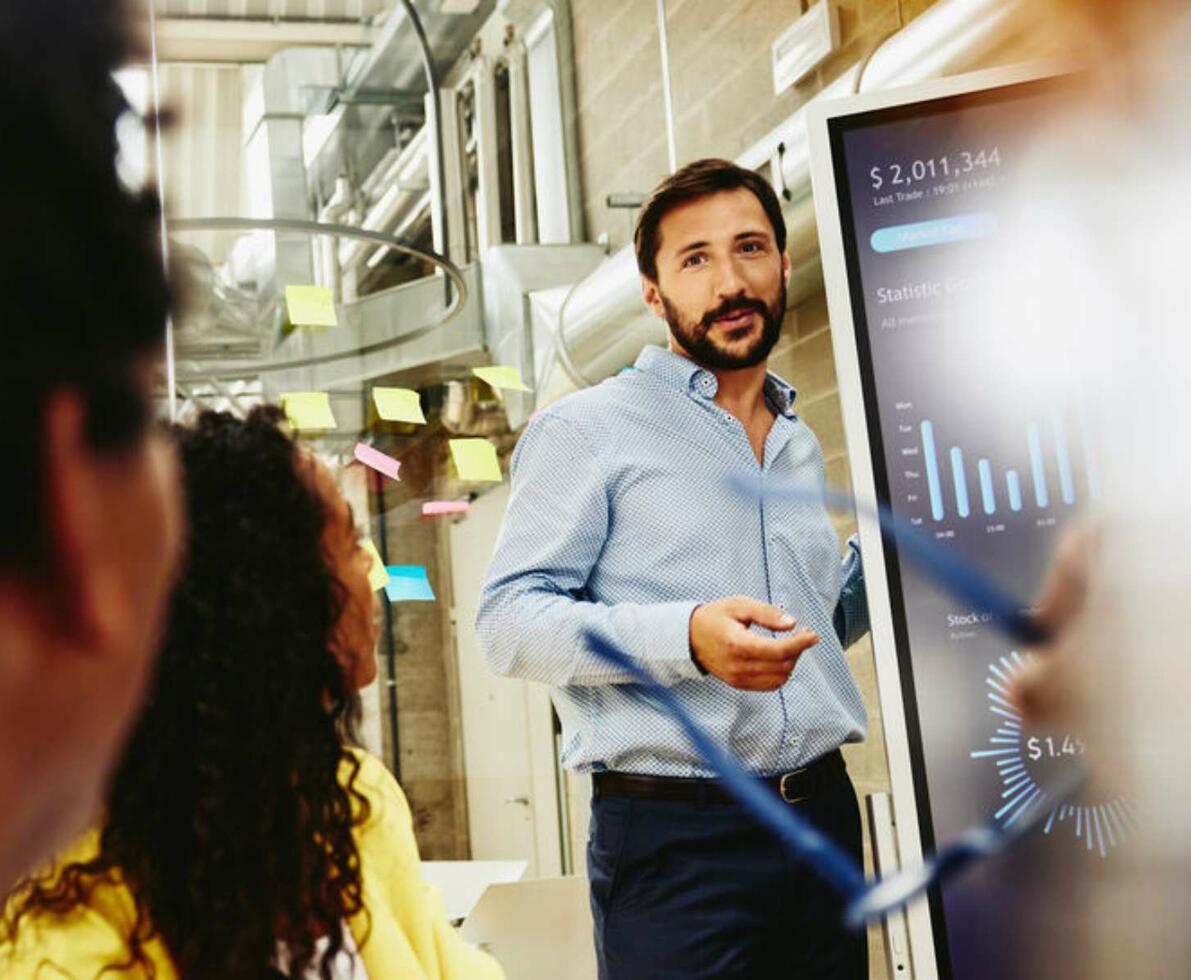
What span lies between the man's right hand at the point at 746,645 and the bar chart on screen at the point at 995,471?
193 millimetres

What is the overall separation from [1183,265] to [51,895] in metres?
0.81

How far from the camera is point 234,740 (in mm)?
740

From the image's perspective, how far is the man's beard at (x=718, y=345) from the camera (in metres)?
1.48

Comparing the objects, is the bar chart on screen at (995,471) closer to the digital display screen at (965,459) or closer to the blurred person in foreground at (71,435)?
the digital display screen at (965,459)

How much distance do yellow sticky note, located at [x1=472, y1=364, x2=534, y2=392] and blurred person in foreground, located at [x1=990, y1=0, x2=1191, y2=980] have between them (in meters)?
2.54

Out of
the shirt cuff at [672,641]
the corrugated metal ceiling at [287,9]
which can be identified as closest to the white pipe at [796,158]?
the shirt cuff at [672,641]

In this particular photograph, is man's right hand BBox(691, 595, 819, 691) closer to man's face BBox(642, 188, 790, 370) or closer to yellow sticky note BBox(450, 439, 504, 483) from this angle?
man's face BBox(642, 188, 790, 370)

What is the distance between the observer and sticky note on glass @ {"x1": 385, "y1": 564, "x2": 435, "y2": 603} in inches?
140

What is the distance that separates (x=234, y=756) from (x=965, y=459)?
0.70 metres

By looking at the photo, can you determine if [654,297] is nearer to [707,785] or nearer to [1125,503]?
[707,785]

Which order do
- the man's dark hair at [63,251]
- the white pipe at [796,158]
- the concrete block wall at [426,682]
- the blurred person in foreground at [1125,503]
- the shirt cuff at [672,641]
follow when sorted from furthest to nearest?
the concrete block wall at [426,682] < the white pipe at [796,158] < the shirt cuff at [672,641] < the blurred person in foreground at [1125,503] < the man's dark hair at [63,251]

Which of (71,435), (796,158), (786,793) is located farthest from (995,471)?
(796,158)

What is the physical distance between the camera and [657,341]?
10.1 ft

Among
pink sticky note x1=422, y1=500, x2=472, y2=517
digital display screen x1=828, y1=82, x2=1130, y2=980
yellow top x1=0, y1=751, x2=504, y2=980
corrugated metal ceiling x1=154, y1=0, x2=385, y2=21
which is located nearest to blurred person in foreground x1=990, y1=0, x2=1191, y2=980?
digital display screen x1=828, y1=82, x2=1130, y2=980
